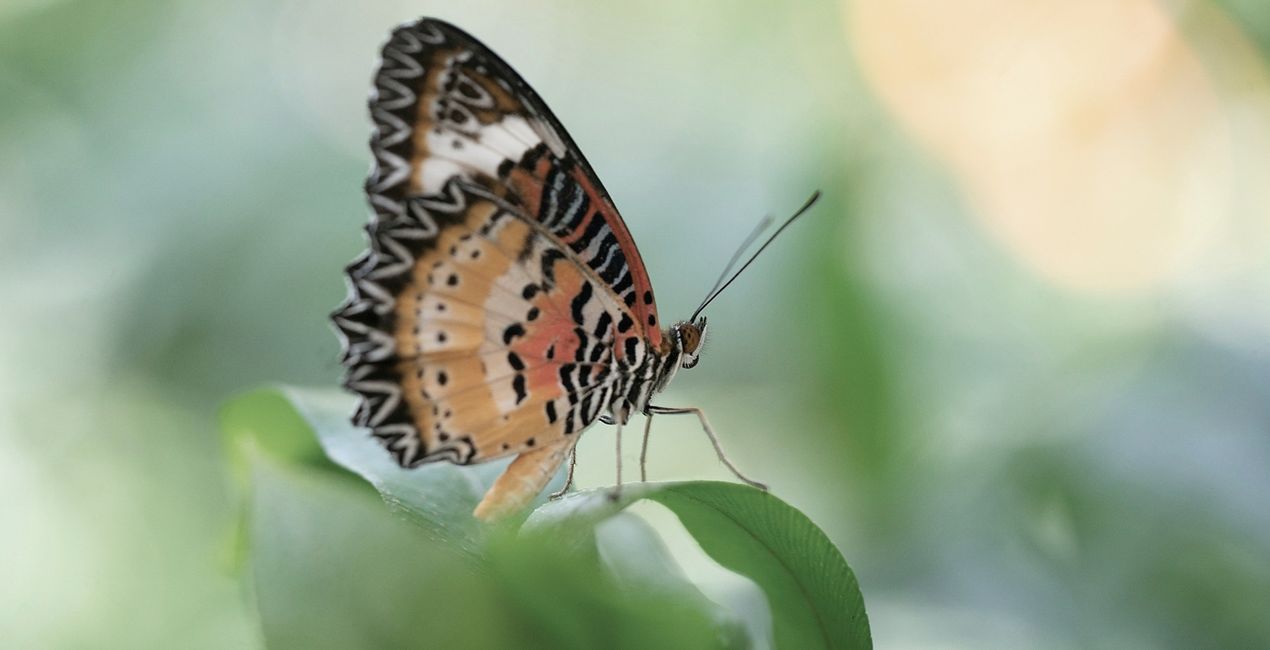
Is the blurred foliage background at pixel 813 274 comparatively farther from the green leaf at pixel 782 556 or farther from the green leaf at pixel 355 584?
the green leaf at pixel 355 584

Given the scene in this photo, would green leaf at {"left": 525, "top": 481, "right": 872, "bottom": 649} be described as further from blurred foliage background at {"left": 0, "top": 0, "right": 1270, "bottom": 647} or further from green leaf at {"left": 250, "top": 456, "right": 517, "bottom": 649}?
blurred foliage background at {"left": 0, "top": 0, "right": 1270, "bottom": 647}

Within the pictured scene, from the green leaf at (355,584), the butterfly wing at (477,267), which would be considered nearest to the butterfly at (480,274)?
the butterfly wing at (477,267)

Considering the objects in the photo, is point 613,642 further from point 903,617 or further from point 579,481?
point 579,481

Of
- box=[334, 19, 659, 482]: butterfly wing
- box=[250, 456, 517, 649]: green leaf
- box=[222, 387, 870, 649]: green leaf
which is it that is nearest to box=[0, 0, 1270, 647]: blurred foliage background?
box=[334, 19, 659, 482]: butterfly wing

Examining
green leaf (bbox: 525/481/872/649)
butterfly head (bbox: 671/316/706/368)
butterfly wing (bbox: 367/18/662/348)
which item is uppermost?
butterfly wing (bbox: 367/18/662/348)

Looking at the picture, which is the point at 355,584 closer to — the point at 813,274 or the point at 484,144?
the point at 484,144

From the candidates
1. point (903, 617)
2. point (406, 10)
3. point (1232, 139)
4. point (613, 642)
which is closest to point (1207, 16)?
point (1232, 139)

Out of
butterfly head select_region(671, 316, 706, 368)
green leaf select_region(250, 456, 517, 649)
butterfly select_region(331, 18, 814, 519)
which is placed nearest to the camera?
green leaf select_region(250, 456, 517, 649)
